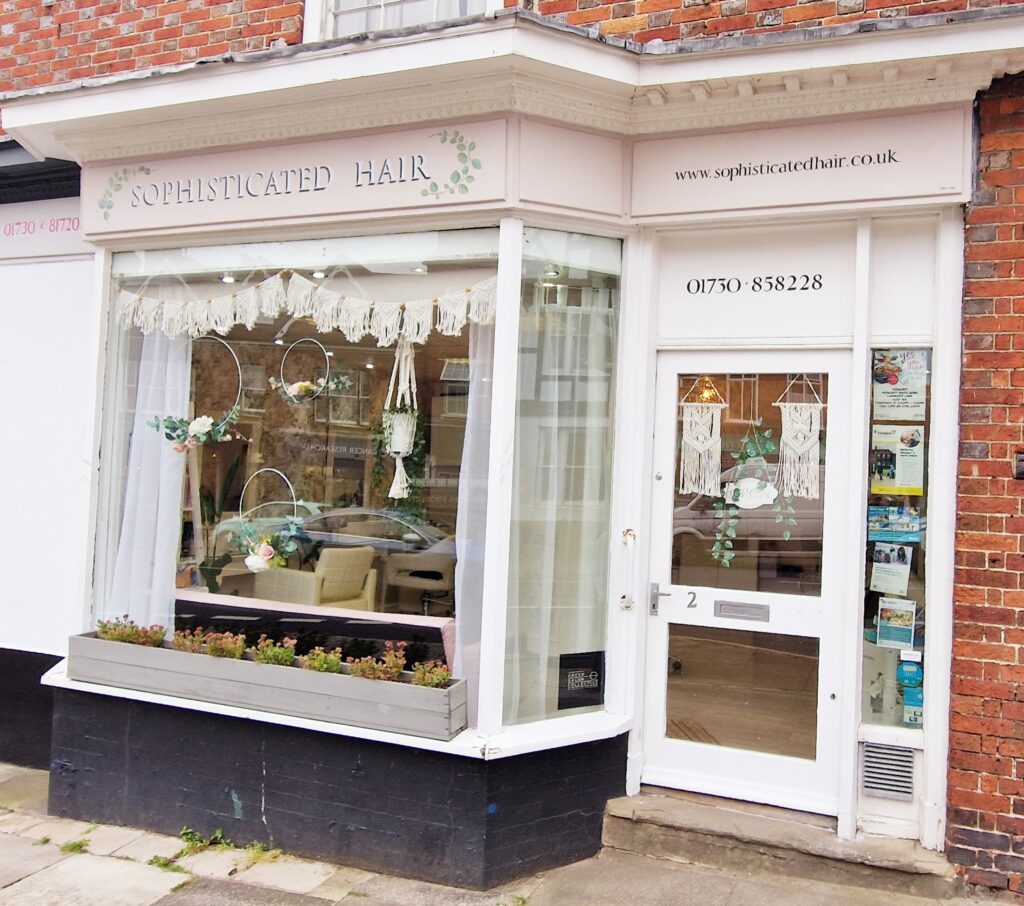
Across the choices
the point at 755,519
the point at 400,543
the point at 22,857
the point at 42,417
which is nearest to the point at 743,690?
the point at 755,519

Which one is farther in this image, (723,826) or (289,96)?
(289,96)

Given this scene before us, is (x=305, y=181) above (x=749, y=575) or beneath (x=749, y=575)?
above

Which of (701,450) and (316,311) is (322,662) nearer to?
(316,311)

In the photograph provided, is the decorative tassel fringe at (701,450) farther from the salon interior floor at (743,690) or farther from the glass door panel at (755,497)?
the salon interior floor at (743,690)

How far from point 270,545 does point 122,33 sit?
11.1ft

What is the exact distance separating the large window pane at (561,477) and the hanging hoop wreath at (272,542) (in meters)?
1.53

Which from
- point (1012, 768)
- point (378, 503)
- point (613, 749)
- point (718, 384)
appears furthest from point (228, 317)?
point (1012, 768)

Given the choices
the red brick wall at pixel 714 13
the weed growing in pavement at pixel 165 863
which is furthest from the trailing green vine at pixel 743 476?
the weed growing in pavement at pixel 165 863

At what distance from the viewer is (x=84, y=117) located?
4.90 meters

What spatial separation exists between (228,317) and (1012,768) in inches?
175

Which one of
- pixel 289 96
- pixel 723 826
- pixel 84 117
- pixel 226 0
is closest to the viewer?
pixel 723 826

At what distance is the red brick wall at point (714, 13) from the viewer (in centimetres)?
429

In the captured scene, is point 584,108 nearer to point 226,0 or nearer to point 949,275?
point 949,275

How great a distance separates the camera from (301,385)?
5324 millimetres
